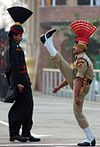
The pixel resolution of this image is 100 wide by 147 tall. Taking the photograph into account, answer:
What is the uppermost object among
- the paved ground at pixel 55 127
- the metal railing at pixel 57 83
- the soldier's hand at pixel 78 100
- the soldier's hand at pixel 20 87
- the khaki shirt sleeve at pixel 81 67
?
the khaki shirt sleeve at pixel 81 67

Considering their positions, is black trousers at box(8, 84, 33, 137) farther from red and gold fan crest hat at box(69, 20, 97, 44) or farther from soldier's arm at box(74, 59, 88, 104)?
red and gold fan crest hat at box(69, 20, 97, 44)

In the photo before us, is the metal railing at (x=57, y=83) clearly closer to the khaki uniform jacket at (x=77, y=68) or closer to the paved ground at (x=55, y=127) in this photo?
the paved ground at (x=55, y=127)

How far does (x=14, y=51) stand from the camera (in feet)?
39.8

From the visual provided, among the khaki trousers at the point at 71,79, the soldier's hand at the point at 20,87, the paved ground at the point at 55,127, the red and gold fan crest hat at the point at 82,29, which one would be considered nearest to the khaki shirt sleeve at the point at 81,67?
the khaki trousers at the point at 71,79

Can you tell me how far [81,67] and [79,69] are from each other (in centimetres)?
4

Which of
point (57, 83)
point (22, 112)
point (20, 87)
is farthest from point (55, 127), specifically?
point (57, 83)

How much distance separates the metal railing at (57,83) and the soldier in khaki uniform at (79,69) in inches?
579

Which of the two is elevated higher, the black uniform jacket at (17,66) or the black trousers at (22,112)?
the black uniform jacket at (17,66)

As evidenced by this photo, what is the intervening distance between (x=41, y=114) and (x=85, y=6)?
2002 centimetres

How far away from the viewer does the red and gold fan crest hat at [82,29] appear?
11.5 meters

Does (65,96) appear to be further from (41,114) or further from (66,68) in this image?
(66,68)

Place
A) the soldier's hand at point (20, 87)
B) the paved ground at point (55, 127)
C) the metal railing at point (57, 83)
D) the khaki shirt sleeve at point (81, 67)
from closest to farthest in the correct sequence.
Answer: the khaki shirt sleeve at point (81, 67) < the soldier's hand at point (20, 87) < the paved ground at point (55, 127) < the metal railing at point (57, 83)

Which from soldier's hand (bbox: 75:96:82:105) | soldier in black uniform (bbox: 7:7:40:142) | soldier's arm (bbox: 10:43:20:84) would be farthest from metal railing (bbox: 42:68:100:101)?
soldier's hand (bbox: 75:96:82:105)

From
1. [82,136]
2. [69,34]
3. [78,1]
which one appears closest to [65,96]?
[69,34]
